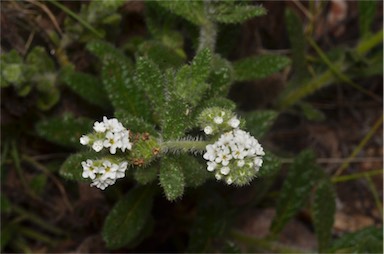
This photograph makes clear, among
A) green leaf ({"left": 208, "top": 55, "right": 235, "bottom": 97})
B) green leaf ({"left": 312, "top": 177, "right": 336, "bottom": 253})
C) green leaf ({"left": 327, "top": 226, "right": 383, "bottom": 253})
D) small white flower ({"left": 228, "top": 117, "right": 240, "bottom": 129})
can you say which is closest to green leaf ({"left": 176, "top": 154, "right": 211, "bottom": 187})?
green leaf ({"left": 208, "top": 55, "right": 235, "bottom": 97})

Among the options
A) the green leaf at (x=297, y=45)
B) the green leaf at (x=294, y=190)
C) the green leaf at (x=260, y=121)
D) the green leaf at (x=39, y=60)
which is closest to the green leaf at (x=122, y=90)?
the green leaf at (x=39, y=60)

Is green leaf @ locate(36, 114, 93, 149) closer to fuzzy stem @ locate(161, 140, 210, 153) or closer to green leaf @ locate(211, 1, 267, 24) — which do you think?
fuzzy stem @ locate(161, 140, 210, 153)

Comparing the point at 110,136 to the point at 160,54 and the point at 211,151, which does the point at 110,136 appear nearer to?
the point at 211,151

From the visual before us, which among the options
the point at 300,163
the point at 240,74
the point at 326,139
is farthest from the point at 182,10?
the point at 326,139

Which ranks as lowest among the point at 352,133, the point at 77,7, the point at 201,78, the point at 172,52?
the point at 201,78

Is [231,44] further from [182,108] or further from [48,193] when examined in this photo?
[48,193]

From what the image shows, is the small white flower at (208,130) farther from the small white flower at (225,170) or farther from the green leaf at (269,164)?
the green leaf at (269,164)

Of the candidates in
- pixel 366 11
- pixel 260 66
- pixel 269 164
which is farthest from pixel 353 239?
pixel 366 11
